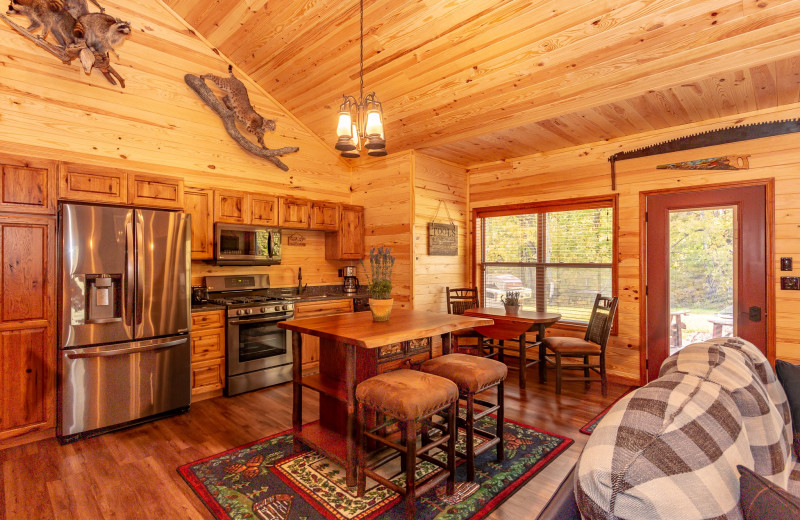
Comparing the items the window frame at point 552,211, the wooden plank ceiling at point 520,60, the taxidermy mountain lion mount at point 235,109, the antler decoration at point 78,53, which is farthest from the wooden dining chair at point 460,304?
the antler decoration at point 78,53

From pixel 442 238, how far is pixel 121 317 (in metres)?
3.55

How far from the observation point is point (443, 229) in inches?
211

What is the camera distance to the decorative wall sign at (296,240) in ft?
17.0

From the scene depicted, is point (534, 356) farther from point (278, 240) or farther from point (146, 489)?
point (146, 489)

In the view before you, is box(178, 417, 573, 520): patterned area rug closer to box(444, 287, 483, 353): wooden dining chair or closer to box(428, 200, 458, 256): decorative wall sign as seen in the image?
box(444, 287, 483, 353): wooden dining chair

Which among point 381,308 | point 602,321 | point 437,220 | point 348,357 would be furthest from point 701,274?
point 348,357

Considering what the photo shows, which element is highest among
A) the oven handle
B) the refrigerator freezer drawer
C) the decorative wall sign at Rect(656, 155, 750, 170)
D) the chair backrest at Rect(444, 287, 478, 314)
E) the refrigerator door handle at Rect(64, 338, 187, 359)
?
the decorative wall sign at Rect(656, 155, 750, 170)

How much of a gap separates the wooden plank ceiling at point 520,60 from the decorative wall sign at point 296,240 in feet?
5.23

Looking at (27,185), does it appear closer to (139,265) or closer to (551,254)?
(139,265)

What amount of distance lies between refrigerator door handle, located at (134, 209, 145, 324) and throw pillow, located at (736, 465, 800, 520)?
3830 mm

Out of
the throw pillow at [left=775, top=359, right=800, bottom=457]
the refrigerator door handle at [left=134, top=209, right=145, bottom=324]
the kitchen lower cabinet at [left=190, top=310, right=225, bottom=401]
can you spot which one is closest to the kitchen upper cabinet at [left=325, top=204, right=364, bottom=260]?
the kitchen lower cabinet at [left=190, top=310, right=225, bottom=401]

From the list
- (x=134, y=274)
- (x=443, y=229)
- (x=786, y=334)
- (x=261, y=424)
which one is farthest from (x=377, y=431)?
(x=786, y=334)

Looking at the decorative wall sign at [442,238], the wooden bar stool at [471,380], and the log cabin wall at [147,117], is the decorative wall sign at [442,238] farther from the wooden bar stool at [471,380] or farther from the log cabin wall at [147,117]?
the wooden bar stool at [471,380]

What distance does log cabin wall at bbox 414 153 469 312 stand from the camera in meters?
5.07
